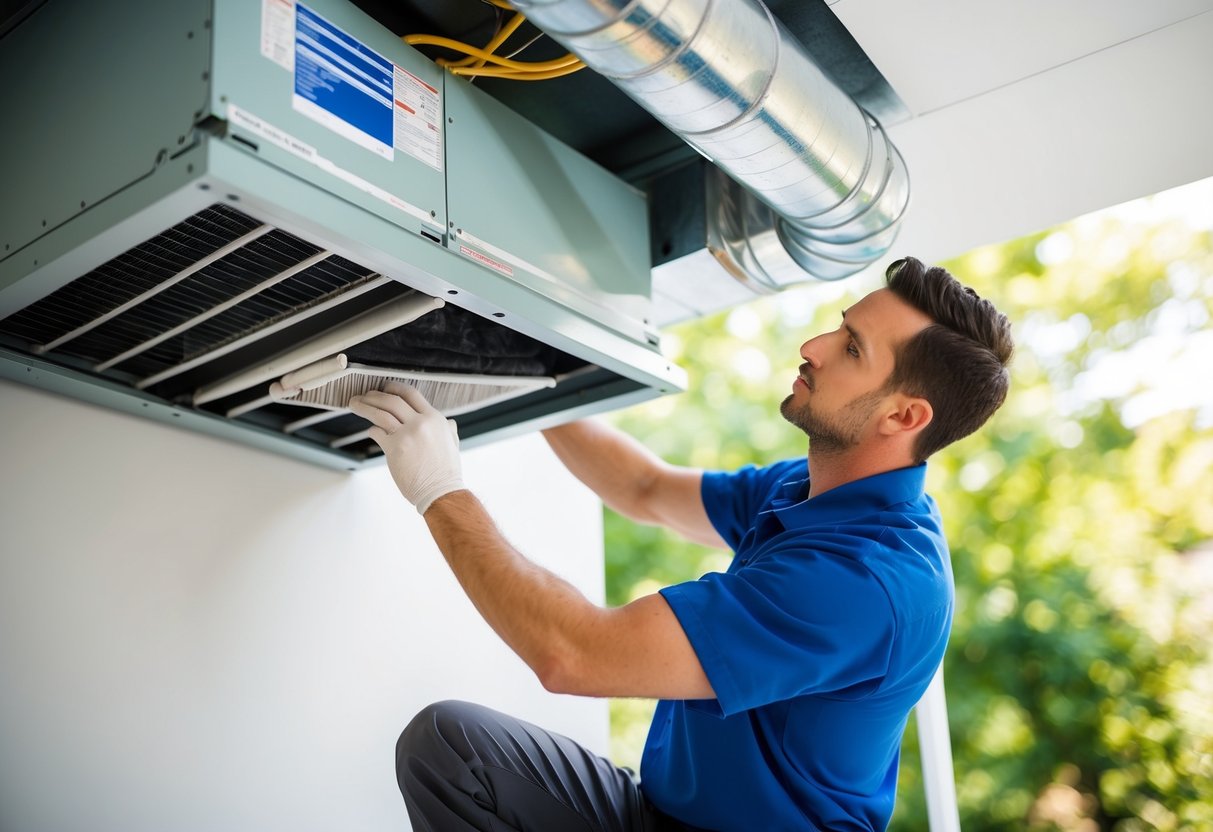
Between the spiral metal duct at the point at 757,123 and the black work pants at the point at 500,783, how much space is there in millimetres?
1030

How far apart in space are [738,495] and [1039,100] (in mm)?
971

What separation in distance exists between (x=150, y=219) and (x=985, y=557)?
7198mm

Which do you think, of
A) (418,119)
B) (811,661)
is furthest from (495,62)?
(811,661)

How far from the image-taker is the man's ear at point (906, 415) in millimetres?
1732

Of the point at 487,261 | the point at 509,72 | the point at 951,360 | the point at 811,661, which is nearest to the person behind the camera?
the point at 811,661

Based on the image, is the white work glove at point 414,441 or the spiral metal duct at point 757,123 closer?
the spiral metal duct at point 757,123

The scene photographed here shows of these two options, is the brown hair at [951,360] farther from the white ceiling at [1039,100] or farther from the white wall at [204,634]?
the white wall at [204,634]

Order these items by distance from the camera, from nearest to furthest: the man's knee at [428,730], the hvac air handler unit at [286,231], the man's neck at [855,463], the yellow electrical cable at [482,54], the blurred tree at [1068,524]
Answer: the hvac air handler unit at [286,231] → the yellow electrical cable at [482,54] → the man's knee at [428,730] → the man's neck at [855,463] → the blurred tree at [1068,524]

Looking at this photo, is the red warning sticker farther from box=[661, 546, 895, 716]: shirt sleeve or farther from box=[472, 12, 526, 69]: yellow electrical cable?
box=[661, 546, 895, 716]: shirt sleeve

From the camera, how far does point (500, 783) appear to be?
5.36 feet

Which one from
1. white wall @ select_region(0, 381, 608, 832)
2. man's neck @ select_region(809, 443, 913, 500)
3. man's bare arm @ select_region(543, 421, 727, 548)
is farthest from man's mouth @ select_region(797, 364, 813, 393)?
white wall @ select_region(0, 381, 608, 832)

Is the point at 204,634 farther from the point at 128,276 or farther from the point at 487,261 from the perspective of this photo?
the point at 487,261

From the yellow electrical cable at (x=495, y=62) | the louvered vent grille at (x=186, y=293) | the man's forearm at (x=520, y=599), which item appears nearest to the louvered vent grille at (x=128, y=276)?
the louvered vent grille at (x=186, y=293)

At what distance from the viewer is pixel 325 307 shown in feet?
4.76
